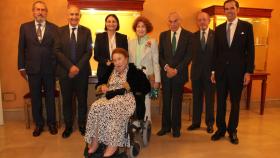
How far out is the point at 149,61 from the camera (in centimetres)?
366

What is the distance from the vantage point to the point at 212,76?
3.78 metres

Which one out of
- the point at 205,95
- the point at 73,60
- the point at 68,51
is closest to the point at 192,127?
the point at 205,95

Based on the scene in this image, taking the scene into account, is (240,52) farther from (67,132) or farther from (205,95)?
(67,132)

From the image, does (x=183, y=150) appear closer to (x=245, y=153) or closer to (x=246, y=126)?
(x=245, y=153)

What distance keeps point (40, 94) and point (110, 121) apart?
4.99 feet

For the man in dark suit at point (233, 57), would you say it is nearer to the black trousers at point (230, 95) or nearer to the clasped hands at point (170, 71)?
the black trousers at point (230, 95)

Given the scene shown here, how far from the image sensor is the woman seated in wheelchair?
115 inches

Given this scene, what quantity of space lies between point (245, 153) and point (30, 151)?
2.43 m

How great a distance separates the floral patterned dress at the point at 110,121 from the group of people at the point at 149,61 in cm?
30

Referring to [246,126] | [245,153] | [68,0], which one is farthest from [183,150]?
[68,0]

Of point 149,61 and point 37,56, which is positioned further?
point 37,56

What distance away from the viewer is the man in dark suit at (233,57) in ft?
11.4

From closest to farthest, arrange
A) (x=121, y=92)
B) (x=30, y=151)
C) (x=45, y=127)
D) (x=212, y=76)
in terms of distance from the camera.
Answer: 1. (x=121, y=92)
2. (x=30, y=151)
3. (x=212, y=76)
4. (x=45, y=127)

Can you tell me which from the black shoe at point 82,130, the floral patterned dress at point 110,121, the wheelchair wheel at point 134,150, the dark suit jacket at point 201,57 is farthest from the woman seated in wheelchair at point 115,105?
the dark suit jacket at point 201,57
